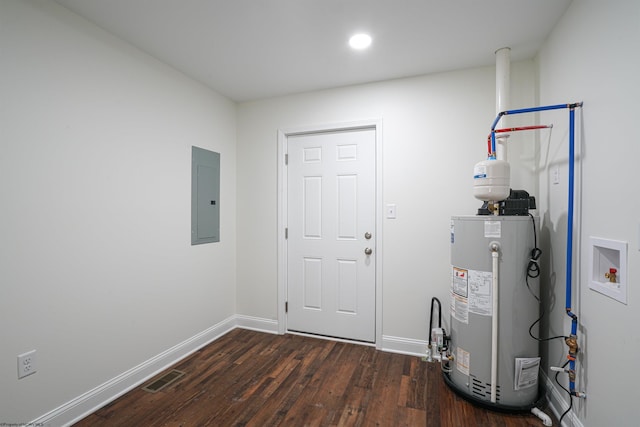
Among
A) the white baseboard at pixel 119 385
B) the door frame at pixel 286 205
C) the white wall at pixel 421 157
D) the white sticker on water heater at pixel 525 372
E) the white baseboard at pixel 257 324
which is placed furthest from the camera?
the white baseboard at pixel 257 324

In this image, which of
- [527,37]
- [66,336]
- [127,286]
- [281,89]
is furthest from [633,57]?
[66,336]

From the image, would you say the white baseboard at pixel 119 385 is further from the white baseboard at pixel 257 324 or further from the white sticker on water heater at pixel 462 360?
the white sticker on water heater at pixel 462 360

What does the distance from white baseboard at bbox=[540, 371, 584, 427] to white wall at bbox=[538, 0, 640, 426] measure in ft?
0.24

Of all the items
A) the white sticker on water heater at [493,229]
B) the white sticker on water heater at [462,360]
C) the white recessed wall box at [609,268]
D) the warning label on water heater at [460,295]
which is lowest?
the white sticker on water heater at [462,360]

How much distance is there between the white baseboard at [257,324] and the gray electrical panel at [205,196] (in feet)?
3.11

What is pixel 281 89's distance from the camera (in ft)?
9.59

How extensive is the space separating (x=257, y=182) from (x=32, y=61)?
1.89m

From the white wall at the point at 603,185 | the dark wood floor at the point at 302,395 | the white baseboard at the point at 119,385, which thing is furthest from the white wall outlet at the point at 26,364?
the white wall at the point at 603,185

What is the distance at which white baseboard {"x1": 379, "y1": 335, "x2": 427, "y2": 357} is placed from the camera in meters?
2.56

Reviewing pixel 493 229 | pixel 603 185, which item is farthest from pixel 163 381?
pixel 603 185

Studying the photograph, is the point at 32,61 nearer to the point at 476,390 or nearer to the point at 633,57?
the point at 633,57

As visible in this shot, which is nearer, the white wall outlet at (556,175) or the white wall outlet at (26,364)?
the white wall outlet at (26,364)

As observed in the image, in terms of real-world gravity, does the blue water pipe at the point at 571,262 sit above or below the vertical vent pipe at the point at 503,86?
below

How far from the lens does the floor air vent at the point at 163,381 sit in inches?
82.4
